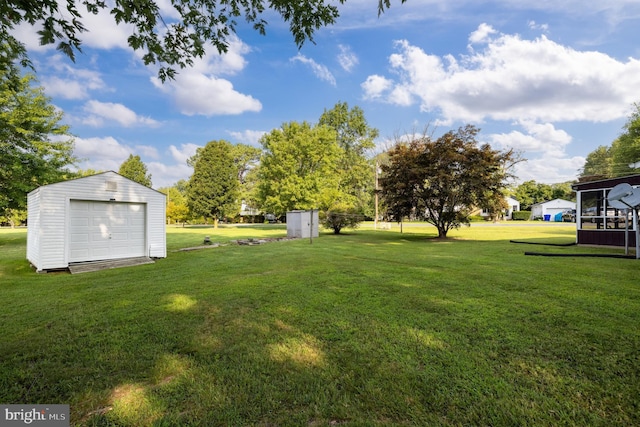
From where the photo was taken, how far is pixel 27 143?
51.8 feet

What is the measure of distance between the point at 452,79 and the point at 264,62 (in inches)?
536

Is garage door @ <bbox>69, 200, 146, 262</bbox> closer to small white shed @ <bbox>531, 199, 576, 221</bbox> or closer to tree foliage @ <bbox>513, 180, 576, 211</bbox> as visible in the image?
small white shed @ <bbox>531, 199, 576, 221</bbox>

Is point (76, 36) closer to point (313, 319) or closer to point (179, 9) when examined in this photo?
point (179, 9)

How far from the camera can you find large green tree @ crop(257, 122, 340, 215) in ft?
87.5

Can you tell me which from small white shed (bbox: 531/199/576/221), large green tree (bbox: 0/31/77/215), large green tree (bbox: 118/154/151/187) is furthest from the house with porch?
large green tree (bbox: 118/154/151/187)

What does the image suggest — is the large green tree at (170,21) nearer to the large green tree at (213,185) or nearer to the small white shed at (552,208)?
the large green tree at (213,185)

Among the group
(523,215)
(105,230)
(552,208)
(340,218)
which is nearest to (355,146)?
(340,218)

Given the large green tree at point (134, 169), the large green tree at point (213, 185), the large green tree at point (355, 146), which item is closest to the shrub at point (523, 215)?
the large green tree at point (355, 146)

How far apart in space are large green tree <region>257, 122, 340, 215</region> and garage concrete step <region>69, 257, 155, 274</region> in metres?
17.4

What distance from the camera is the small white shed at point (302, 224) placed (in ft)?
60.6

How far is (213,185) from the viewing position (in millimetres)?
30766

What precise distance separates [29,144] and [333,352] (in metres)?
21.4

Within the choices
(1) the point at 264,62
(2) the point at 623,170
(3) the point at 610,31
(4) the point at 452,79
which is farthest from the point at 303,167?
(2) the point at 623,170

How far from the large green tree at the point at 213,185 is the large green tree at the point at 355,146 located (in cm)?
1400
